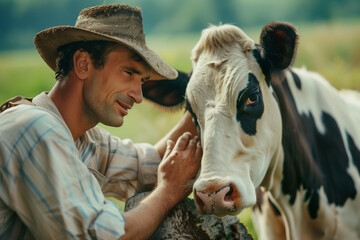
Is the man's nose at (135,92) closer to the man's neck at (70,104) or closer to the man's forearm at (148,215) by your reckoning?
the man's neck at (70,104)

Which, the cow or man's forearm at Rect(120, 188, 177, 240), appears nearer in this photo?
man's forearm at Rect(120, 188, 177, 240)

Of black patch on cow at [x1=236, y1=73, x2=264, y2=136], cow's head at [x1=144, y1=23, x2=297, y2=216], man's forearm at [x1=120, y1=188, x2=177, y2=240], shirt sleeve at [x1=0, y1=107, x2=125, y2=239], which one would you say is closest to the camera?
shirt sleeve at [x1=0, y1=107, x2=125, y2=239]

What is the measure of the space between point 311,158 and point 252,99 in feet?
2.41

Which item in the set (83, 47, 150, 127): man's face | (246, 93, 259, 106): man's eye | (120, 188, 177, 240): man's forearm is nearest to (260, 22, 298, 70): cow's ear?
(246, 93, 259, 106): man's eye

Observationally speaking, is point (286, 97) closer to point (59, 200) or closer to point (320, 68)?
point (59, 200)

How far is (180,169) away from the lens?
8.59ft

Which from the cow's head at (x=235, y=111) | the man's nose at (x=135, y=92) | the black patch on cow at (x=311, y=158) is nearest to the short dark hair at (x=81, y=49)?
the man's nose at (x=135, y=92)

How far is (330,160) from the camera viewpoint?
3262 millimetres

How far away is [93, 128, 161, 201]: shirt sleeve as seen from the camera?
3.02 metres

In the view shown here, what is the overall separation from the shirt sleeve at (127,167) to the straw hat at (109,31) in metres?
0.65

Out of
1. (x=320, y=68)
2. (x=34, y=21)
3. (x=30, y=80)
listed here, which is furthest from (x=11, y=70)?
(x=320, y=68)

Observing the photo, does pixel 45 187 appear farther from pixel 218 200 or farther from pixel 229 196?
pixel 229 196

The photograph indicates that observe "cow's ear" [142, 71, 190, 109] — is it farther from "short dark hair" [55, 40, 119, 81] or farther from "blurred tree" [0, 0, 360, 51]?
"blurred tree" [0, 0, 360, 51]

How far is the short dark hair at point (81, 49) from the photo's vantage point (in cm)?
259
